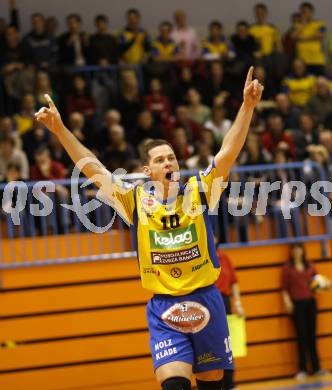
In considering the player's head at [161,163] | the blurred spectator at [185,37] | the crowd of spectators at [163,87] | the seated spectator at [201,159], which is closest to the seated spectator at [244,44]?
the crowd of spectators at [163,87]

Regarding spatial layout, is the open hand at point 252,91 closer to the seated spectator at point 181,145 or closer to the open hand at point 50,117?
the open hand at point 50,117

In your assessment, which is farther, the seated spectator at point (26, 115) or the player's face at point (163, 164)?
the seated spectator at point (26, 115)

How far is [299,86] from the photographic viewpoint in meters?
14.9

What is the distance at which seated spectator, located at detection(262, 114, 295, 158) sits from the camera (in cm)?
1311

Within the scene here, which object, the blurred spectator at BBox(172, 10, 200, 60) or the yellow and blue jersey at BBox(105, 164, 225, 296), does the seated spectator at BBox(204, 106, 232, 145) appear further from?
the yellow and blue jersey at BBox(105, 164, 225, 296)

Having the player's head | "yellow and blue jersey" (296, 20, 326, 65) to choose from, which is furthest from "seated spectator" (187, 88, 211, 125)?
the player's head

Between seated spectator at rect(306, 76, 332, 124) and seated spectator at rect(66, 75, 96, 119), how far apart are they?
3537 mm

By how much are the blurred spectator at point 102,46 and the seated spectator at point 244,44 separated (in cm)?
207

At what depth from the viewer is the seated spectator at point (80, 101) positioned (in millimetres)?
13523

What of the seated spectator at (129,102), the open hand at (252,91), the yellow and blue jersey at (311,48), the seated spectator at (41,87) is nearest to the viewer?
the open hand at (252,91)

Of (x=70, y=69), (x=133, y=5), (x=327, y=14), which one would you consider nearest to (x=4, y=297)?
(x=70, y=69)

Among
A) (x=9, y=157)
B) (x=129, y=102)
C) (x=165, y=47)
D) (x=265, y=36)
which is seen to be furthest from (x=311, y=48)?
(x=9, y=157)

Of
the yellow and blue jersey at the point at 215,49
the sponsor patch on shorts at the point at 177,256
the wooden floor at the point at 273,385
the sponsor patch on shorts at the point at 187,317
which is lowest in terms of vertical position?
the wooden floor at the point at 273,385

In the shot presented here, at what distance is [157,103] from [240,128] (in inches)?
320
